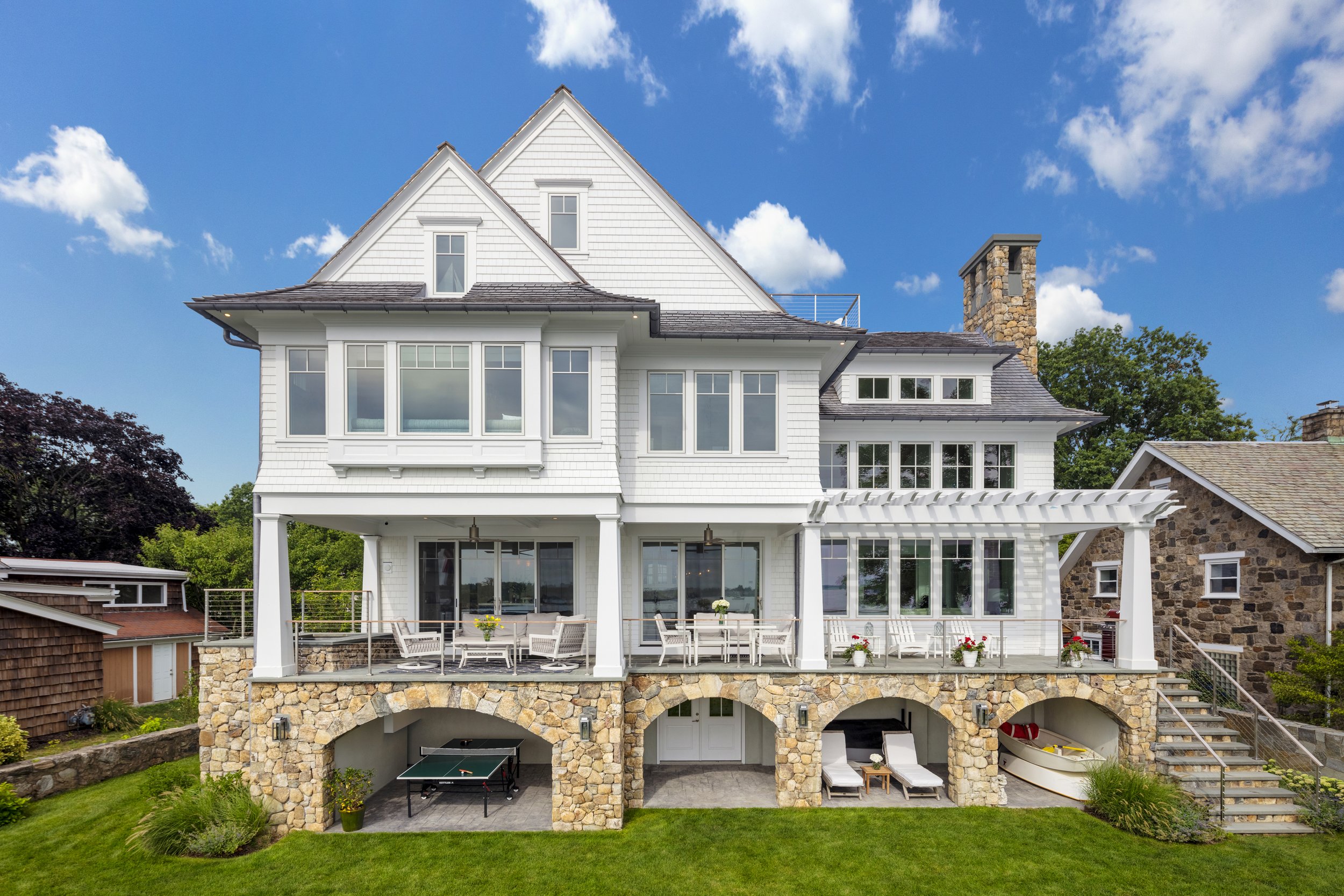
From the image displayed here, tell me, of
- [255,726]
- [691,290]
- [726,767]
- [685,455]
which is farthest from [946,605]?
[255,726]

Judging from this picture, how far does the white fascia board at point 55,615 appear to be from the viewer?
11.2 meters

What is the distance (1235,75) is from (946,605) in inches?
1036

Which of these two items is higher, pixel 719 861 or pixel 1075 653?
pixel 1075 653

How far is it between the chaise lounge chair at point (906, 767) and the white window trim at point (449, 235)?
1109 cm

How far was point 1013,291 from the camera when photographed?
15.4 meters

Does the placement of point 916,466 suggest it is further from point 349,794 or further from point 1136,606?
point 349,794

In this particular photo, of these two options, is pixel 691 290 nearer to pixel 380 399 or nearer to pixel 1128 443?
pixel 380 399

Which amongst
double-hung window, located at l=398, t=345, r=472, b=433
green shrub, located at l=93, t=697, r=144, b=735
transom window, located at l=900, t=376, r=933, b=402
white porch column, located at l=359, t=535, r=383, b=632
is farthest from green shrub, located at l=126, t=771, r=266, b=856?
transom window, located at l=900, t=376, r=933, b=402

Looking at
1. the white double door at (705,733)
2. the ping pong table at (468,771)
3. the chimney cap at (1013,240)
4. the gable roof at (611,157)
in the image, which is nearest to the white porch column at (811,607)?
the white double door at (705,733)

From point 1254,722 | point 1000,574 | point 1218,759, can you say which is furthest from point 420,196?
point 1254,722

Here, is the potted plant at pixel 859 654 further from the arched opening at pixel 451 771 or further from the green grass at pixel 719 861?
the arched opening at pixel 451 771

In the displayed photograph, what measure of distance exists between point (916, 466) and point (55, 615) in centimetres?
1832

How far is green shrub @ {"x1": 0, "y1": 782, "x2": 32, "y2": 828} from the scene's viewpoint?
9.00 m

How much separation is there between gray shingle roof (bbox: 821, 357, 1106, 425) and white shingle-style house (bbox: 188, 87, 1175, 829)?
5.2 inches
